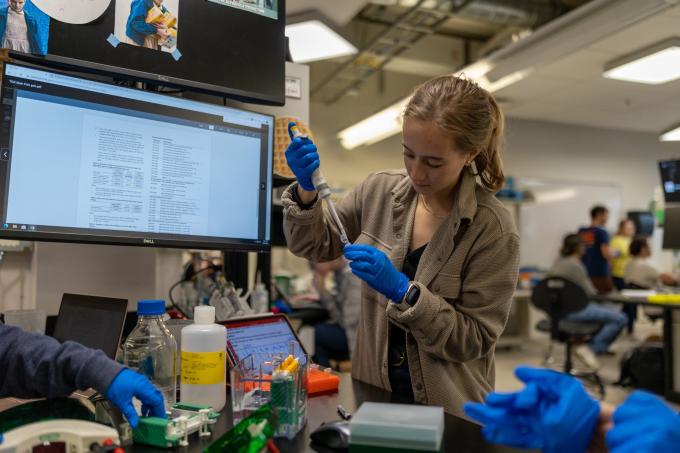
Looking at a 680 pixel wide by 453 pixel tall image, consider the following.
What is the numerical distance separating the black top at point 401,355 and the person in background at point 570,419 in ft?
1.51

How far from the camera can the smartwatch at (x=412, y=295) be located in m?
0.95

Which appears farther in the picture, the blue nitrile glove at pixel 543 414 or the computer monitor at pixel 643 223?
the computer monitor at pixel 643 223

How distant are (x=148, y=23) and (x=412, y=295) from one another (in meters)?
0.75

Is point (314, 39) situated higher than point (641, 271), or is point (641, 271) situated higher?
point (314, 39)

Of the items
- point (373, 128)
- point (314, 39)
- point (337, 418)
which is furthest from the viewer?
point (373, 128)

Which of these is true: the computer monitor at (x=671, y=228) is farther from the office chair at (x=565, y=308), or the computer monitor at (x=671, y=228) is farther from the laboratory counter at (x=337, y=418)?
the laboratory counter at (x=337, y=418)

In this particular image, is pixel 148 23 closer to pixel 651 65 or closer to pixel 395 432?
pixel 395 432

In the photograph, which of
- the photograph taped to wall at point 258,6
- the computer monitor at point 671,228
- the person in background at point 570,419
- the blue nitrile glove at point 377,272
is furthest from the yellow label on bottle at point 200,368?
the computer monitor at point 671,228

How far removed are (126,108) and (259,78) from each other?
35 cm

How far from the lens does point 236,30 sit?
1.17m

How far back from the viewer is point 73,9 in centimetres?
97

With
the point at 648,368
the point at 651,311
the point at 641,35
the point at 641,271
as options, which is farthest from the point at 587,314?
the point at 641,35

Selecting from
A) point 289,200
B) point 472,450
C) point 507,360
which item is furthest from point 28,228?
point 507,360

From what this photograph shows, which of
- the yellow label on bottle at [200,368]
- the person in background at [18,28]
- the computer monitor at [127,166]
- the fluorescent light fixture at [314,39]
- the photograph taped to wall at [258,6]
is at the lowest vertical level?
the yellow label on bottle at [200,368]
